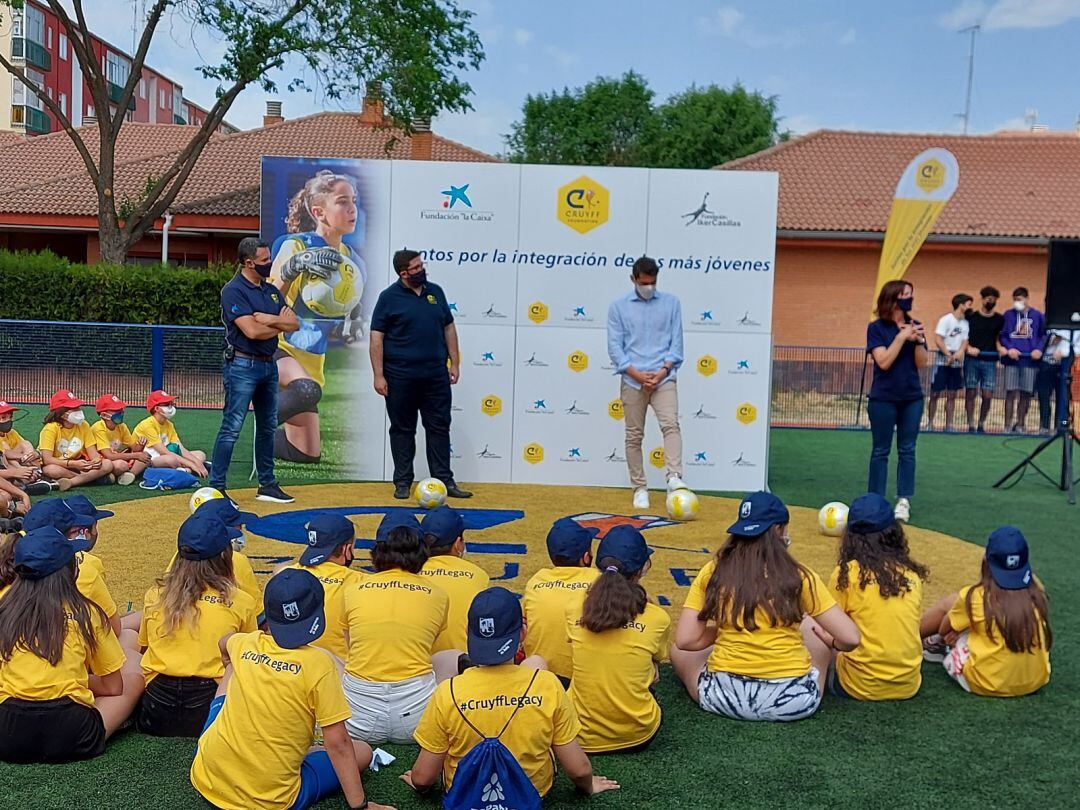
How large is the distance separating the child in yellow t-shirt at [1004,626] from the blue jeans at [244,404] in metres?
5.45

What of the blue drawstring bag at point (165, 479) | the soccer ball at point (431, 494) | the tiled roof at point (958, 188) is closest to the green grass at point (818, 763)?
the soccer ball at point (431, 494)

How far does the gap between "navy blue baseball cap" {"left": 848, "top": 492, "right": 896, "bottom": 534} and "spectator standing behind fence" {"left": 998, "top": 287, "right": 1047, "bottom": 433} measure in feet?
37.4

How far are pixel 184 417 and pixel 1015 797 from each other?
40.8 ft

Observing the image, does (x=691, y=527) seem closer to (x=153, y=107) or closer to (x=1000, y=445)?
(x=1000, y=445)

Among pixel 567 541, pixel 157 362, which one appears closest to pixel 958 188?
pixel 157 362

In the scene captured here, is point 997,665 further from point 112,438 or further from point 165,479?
point 112,438

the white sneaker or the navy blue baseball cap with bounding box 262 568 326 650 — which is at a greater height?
the navy blue baseball cap with bounding box 262 568 326 650

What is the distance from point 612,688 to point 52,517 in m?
2.26

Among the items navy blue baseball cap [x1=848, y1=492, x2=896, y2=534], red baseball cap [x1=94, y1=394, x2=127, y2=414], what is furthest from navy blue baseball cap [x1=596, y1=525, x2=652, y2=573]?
red baseball cap [x1=94, y1=394, x2=127, y2=414]

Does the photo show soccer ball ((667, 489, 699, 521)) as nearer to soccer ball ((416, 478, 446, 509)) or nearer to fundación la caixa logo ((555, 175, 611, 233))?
soccer ball ((416, 478, 446, 509))

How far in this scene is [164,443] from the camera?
33.7 ft

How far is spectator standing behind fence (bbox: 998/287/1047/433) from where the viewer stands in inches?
592

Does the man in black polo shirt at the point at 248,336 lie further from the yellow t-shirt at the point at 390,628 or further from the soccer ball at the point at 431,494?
the yellow t-shirt at the point at 390,628

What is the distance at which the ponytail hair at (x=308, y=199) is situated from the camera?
969cm
